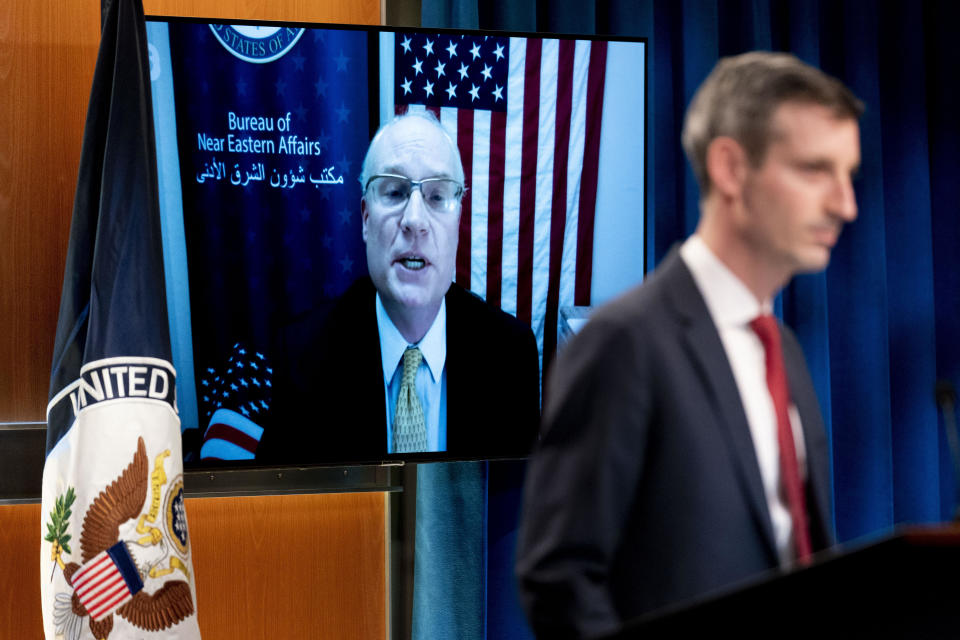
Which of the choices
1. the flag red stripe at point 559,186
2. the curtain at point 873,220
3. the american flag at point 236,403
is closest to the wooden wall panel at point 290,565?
the american flag at point 236,403

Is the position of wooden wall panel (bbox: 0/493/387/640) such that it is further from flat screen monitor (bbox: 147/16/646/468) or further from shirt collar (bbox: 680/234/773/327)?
shirt collar (bbox: 680/234/773/327)

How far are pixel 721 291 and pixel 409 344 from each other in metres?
1.68

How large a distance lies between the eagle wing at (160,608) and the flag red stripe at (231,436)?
43 cm

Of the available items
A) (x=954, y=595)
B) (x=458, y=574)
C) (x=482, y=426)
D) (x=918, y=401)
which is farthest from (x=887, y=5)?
(x=954, y=595)

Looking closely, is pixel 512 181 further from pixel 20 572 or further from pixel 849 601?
pixel 849 601

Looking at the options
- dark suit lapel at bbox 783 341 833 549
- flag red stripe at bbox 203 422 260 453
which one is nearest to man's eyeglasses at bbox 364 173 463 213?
flag red stripe at bbox 203 422 260 453

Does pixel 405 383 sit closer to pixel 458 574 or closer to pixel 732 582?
pixel 458 574

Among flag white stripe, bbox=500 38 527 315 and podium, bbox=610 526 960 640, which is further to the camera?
flag white stripe, bbox=500 38 527 315

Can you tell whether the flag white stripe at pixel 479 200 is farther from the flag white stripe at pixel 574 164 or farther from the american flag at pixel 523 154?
the flag white stripe at pixel 574 164

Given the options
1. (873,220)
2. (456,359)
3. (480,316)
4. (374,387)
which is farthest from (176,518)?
(873,220)

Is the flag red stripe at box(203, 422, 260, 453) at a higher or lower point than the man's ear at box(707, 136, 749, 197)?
lower

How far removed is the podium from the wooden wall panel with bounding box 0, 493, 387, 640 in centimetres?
245

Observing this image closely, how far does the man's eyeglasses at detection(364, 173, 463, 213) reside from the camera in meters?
2.90

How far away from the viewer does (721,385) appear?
129cm
